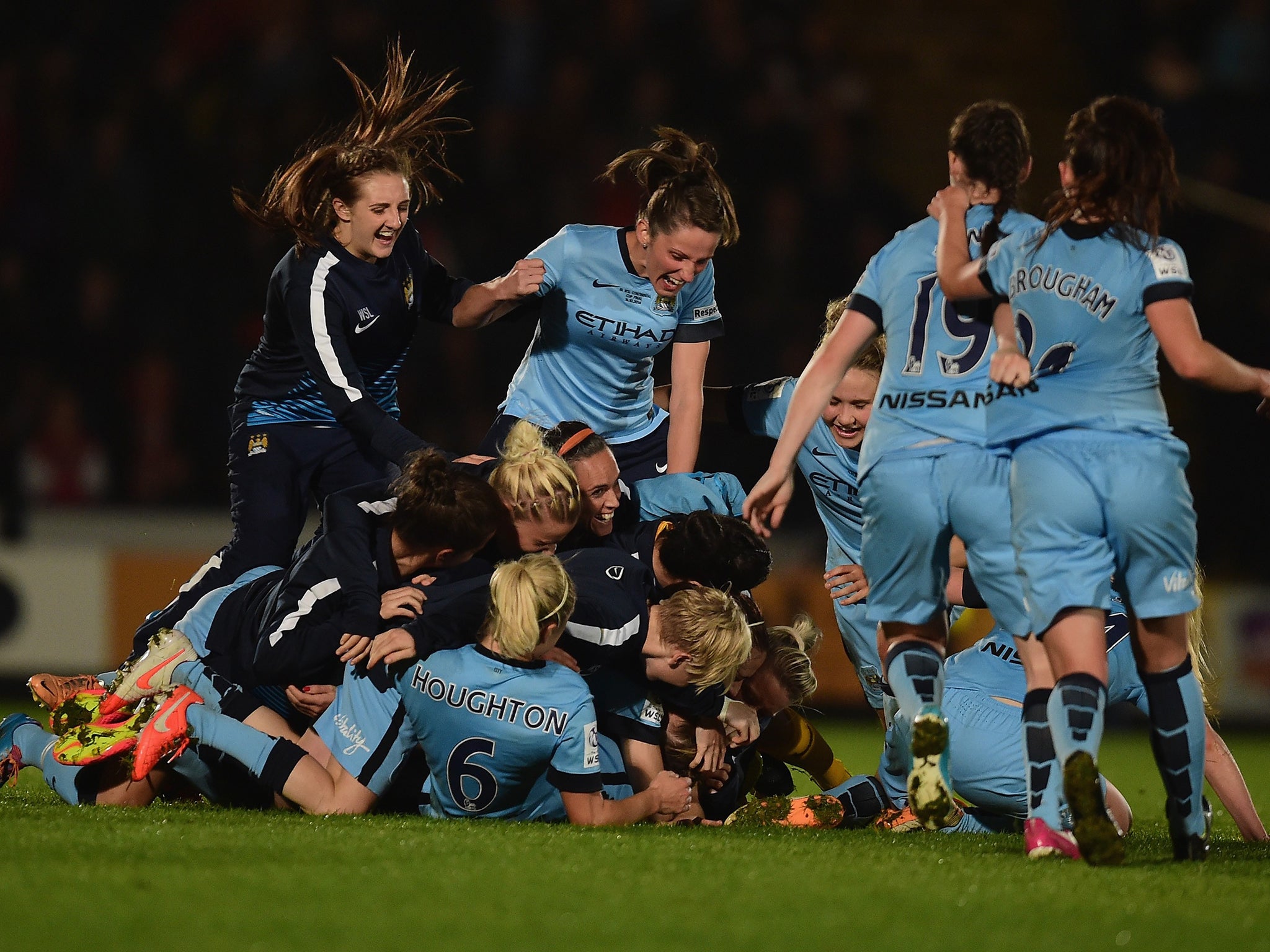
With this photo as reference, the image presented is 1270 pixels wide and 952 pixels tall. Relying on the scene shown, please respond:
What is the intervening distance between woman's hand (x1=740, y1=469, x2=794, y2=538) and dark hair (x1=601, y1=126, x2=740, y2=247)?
60.6 inches

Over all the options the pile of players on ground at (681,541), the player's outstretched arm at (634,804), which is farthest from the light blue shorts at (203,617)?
the player's outstretched arm at (634,804)

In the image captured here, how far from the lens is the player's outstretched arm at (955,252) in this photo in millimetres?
4012

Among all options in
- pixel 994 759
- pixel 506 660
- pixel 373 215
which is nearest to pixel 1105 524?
pixel 994 759

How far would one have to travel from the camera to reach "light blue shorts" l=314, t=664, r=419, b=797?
4.51 metres

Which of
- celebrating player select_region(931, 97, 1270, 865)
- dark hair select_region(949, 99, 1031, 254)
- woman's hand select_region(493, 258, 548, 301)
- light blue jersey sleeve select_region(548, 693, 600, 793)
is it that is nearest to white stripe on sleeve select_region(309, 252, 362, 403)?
woman's hand select_region(493, 258, 548, 301)

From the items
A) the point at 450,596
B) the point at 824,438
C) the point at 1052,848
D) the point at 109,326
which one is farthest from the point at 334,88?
the point at 1052,848

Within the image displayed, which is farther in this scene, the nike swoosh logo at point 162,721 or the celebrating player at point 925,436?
the nike swoosh logo at point 162,721

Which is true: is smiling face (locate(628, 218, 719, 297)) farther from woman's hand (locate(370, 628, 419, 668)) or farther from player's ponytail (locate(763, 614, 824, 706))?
woman's hand (locate(370, 628, 419, 668))

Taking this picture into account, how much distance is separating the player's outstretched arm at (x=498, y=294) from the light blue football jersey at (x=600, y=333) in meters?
0.09

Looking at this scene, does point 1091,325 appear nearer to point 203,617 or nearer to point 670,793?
point 670,793

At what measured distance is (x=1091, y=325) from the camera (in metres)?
3.79

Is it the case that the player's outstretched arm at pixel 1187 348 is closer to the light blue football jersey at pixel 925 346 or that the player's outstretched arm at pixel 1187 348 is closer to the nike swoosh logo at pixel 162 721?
the light blue football jersey at pixel 925 346

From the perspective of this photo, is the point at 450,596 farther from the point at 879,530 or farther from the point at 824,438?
the point at 824,438

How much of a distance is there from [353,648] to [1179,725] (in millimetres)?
2175
